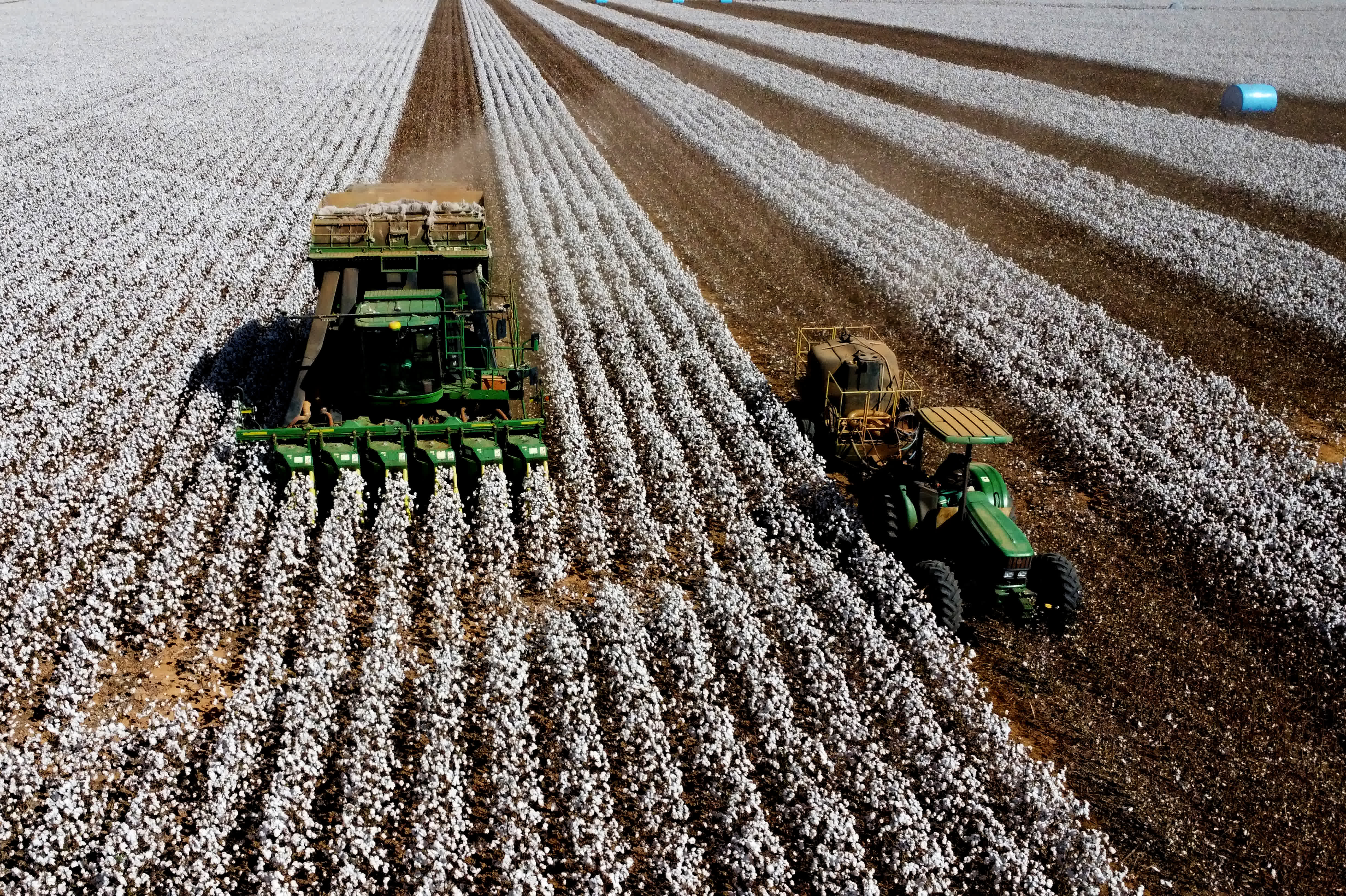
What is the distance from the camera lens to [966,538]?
37.9ft

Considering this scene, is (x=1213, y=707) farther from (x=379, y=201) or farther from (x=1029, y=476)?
(x=379, y=201)

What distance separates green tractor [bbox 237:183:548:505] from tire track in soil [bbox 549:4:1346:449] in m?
12.8

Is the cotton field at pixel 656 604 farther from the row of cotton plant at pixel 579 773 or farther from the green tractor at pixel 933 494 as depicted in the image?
the green tractor at pixel 933 494

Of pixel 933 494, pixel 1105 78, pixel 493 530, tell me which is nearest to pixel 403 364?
pixel 493 530

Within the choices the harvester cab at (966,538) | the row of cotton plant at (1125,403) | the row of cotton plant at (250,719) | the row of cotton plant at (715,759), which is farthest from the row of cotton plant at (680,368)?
the row of cotton plant at (1125,403)

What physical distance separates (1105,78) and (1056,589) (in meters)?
48.1

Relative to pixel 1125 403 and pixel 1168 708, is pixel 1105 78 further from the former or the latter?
pixel 1168 708

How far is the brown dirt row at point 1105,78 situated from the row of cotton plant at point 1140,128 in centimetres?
113

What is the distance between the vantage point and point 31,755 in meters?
9.10

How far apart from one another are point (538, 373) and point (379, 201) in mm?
5240

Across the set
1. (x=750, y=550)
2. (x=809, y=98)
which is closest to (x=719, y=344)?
(x=750, y=550)

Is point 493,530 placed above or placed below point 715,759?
above

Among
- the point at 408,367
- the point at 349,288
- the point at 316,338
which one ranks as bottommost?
the point at 408,367

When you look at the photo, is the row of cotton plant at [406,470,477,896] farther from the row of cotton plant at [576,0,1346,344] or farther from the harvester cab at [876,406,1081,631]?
the row of cotton plant at [576,0,1346,344]
